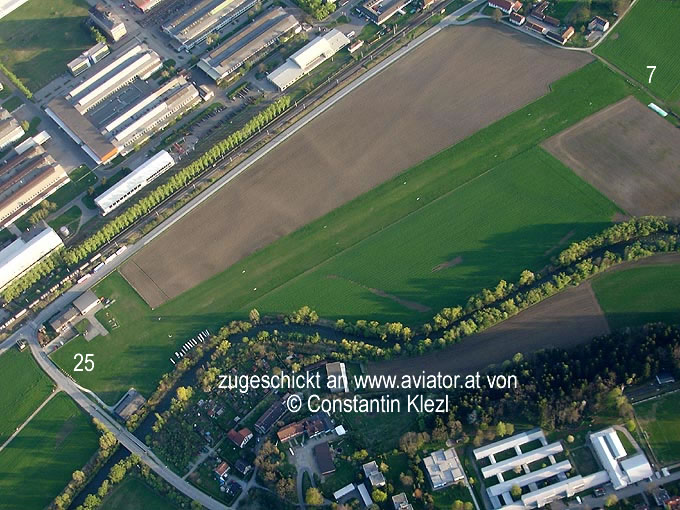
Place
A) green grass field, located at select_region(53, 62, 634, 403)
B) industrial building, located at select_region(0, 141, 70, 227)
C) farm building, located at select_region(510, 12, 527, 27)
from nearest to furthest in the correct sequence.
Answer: green grass field, located at select_region(53, 62, 634, 403), industrial building, located at select_region(0, 141, 70, 227), farm building, located at select_region(510, 12, 527, 27)

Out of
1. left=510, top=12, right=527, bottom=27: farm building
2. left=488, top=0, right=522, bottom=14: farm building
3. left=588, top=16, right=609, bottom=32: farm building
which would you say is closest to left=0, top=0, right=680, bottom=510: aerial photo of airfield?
left=488, top=0, right=522, bottom=14: farm building

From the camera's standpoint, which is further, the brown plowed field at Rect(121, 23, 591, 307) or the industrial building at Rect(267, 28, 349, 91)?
the industrial building at Rect(267, 28, 349, 91)

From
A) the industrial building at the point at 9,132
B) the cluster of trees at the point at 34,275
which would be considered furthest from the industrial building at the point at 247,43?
the cluster of trees at the point at 34,275

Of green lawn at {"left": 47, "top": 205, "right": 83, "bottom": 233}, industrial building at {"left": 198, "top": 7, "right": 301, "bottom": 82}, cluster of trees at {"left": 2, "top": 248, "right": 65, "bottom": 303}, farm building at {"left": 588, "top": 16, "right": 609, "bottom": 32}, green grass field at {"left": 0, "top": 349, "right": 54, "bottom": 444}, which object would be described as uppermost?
industrial building at {"left": 198, "top": 7, "right": 301, "bottom": 82}

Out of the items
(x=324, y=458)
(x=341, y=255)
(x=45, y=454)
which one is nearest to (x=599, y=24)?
(x=341, y=255)

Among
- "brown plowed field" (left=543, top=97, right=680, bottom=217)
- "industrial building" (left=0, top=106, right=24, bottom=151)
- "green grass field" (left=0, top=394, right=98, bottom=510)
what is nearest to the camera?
"green grass field" (left=0, top=394, right=98, bottom=510)

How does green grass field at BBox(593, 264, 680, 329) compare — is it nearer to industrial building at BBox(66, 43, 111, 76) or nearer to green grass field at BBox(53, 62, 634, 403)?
green grass field at BBox(53, 62, 634, 403)

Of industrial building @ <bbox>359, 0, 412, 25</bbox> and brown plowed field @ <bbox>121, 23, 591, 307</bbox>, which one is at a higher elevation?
industrial building @ <bbox>359, 0, 412, 25</bbox>
